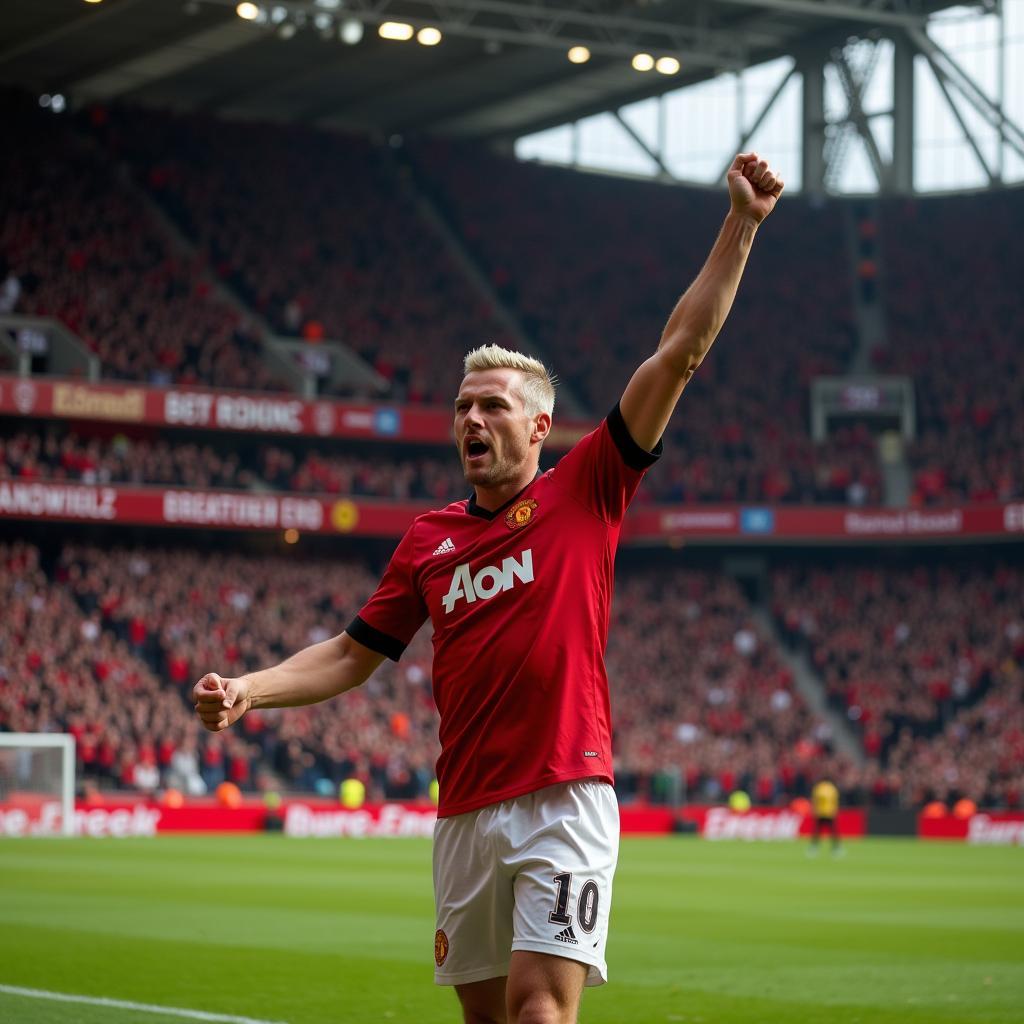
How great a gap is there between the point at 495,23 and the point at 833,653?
771 inches

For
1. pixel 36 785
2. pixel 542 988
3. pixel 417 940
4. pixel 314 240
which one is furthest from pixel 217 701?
pixel 314 240

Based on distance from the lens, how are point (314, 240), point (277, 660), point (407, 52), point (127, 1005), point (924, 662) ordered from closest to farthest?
point (127, 1005), point (277, 660), point (407, 52), point (924, 662), point (314, 240)

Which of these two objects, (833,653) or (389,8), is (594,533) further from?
(833,653)

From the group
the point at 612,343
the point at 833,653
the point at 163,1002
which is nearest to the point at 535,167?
the point at 612,343

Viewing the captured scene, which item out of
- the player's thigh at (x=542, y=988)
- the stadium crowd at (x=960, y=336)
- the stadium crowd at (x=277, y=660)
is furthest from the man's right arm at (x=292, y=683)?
the stadium crowd at (x=960, y=336)

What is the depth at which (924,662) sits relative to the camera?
51.4 m

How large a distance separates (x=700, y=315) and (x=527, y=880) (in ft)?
5.83

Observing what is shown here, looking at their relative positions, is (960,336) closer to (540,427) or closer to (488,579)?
(540,427)

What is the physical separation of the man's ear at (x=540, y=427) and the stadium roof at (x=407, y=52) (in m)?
35.5

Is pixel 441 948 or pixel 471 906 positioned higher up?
A: pixel 471 906

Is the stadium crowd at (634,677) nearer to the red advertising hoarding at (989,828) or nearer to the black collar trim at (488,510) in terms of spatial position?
the red advertising hoarding at (989,828)

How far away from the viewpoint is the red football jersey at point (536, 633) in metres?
5.71

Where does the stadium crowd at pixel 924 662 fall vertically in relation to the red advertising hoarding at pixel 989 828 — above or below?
above

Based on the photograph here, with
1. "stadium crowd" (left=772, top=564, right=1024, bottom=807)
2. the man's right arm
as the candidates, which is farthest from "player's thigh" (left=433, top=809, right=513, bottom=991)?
"stadium crowd" (left=772, top=564, right=1024, bottom=807)
